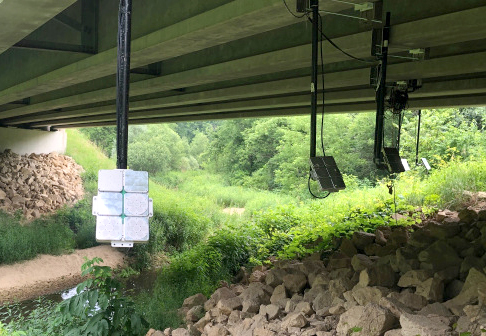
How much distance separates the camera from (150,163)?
4506 centimetres

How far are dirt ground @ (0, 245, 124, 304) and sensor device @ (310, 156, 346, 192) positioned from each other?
12.9m

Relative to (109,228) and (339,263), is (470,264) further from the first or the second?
(109,228)

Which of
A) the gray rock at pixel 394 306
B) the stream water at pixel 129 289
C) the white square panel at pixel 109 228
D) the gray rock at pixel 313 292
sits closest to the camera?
the white square panel at pixel 109 228

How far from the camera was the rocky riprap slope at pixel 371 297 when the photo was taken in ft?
17.2

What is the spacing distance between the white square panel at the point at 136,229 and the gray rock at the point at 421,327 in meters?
2.38

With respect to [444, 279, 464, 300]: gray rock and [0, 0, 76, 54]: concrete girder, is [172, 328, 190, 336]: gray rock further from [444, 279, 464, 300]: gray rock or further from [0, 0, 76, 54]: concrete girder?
[0, 0, 76, 54]: concrete girder

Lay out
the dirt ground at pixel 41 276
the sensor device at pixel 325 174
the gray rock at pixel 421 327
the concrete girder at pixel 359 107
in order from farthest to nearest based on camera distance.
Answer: the dirt ground at pixel 41 276, the concrete girder at pixel 359 107, the sensor device at pixel 325 174, the gray rock at pixel 421 327

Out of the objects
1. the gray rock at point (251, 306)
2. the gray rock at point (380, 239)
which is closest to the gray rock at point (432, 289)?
the gray rock at point (251, 306)

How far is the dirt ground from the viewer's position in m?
17.0

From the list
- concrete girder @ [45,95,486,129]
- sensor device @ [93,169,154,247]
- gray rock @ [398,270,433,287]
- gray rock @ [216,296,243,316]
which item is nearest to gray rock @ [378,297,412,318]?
gray rock @ [398,270,433,287]

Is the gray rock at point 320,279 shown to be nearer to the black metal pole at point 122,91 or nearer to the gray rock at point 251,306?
the gray rock at point 251,306

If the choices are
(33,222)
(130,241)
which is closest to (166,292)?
(130,241)

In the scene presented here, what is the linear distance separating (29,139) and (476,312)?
27.5 m

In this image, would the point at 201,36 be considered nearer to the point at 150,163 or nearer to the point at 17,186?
the point at 17,186
